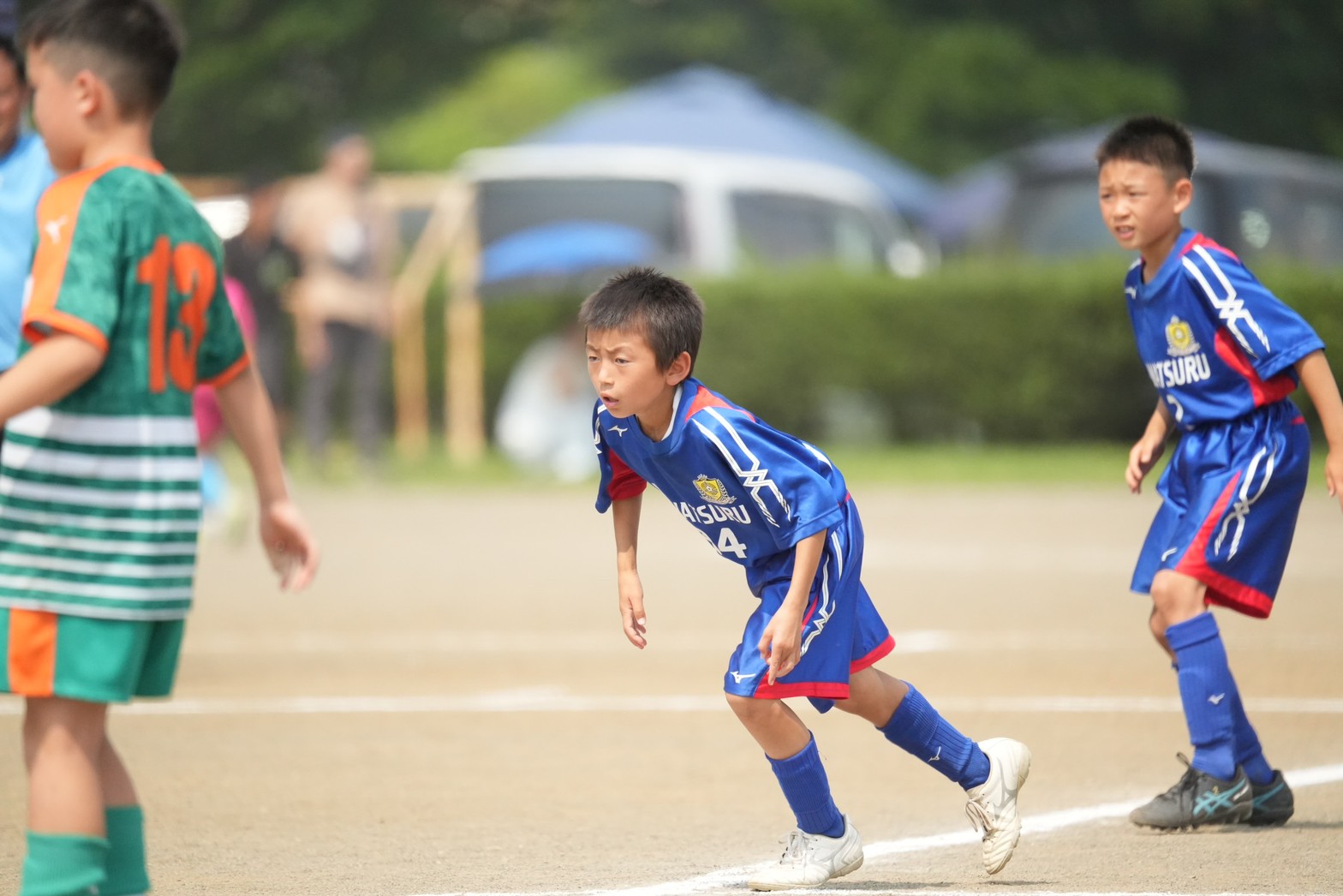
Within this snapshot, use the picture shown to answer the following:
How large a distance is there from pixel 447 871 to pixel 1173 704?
3468mm

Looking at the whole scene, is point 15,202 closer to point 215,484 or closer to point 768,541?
point 768,541

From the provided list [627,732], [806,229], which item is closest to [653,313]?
[627,732]

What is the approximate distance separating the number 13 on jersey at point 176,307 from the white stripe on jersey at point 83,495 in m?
0.21

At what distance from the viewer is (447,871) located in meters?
4.92

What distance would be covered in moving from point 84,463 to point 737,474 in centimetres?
152

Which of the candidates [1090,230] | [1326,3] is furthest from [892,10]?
[1090,230]

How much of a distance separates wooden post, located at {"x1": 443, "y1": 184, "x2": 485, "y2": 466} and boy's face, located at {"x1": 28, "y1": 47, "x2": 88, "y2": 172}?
15.9 meters

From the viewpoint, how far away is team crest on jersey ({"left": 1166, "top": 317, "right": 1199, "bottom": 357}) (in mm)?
5648

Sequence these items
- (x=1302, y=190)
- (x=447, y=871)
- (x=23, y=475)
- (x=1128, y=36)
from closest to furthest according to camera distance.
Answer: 1. (x=23, y=475)
2. (x=447, y=871)
3. (x=1302, y=190)
4. (x=1128, y=36)

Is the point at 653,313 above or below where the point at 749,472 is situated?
above

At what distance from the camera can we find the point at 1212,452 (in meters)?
5.64

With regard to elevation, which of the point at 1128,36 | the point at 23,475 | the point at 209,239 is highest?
the point at 1128,36

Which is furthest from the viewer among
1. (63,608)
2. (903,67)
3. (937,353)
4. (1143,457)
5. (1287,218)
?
(903,67)

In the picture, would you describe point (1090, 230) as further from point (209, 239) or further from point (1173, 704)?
point (209, 239)
